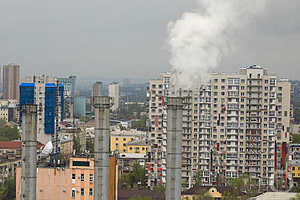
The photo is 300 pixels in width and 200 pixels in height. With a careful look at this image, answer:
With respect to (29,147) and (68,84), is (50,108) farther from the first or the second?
(68,84)

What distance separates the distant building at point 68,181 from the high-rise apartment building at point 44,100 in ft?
51.7

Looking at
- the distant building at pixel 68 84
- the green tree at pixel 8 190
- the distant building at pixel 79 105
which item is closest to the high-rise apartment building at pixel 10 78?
the distant building at pixel 68 84

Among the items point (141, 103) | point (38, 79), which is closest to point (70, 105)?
point (38, 79)

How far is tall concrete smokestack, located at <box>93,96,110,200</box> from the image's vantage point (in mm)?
12352

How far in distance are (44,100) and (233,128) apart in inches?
590

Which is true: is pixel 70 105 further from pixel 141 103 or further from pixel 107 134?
pixel 141 103

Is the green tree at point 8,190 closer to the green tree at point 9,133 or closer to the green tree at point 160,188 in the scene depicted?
the green tree at point 160,188

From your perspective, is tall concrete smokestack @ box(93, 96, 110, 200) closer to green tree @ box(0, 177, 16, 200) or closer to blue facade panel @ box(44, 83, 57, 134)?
green tree @ box(0, 177, 16, 200)

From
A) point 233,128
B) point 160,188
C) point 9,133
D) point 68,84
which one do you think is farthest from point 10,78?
point 160,188

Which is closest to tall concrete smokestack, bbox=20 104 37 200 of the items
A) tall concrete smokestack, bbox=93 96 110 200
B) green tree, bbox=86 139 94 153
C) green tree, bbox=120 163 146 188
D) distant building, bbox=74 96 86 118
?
tall concrete smokestack, bbox=93 96 110 200

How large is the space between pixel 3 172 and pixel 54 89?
435 inches

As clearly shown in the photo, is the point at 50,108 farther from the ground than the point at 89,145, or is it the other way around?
the point at 50,108

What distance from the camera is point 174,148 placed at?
11969mm

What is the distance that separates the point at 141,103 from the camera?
320ft
